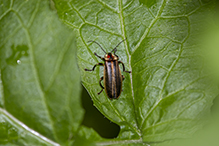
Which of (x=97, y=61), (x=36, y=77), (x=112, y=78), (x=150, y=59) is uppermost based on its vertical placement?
(x=36, y=77)

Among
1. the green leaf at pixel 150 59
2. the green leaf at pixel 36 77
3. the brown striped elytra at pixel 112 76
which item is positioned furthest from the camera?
the brown striped elytra at pixel 112 76

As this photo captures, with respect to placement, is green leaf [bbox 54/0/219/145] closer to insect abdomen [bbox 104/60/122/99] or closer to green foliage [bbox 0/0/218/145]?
green foliage [bbox 0/0/218/145]

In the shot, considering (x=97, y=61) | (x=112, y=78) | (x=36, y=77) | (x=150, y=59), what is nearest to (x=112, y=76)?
(x=112, y=78)

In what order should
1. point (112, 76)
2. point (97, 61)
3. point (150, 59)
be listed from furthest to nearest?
point (112, 76) → point (97, 61) → point (150, 59)

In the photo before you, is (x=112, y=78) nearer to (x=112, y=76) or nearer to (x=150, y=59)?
(x=112, y=76)

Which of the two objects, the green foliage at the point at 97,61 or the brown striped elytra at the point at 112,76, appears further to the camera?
the brown striped elytra at the point at 112,76

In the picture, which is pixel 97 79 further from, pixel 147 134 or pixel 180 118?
pixel 180 118

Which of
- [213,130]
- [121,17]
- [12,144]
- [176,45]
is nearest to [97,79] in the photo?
[121,17]

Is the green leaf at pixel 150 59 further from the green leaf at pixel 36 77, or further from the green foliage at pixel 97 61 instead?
the green leaf at pixel 36 77

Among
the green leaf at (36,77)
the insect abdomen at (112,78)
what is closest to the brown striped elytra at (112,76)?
the insect abdomen at (112,78)
